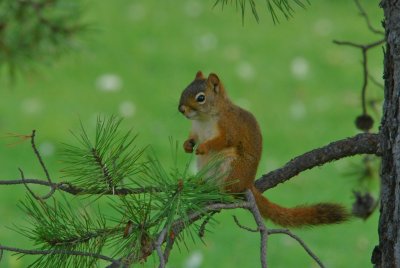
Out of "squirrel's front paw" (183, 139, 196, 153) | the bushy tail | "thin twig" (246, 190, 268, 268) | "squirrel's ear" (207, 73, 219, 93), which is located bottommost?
"thin twig" (246, 190, 268, 268)

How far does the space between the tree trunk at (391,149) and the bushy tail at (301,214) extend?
0.19 meters

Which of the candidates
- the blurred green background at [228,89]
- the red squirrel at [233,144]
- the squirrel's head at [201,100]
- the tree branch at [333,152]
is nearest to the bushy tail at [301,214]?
the red squirrel at [233,144]

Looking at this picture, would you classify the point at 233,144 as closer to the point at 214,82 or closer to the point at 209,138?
the point at 209,138

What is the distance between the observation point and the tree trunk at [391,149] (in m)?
1.60

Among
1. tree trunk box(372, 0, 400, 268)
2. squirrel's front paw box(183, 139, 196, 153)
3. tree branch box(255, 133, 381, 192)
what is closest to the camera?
tree trunk box(372, 0, 400, 268)

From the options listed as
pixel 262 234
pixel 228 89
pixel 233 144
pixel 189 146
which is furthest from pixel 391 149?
pixel 228 89

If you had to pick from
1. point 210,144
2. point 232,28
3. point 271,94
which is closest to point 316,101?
point 271,94

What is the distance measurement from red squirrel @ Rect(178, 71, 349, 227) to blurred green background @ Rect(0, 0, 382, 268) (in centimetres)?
173

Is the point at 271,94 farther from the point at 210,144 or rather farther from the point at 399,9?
the point at 399,9

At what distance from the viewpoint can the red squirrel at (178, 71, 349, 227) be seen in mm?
1884

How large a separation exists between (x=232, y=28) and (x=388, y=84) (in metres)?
5.05

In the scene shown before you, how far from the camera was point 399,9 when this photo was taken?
5.24ft

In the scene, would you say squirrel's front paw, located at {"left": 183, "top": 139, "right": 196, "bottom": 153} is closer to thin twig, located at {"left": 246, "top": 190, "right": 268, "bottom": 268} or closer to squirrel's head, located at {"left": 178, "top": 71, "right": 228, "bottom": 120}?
squirrel's head, located at {"left": 178, "top": 71, "right": 228, "bottom": 120}

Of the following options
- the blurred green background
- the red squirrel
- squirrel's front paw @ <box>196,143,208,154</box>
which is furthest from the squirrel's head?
the blurred green background
